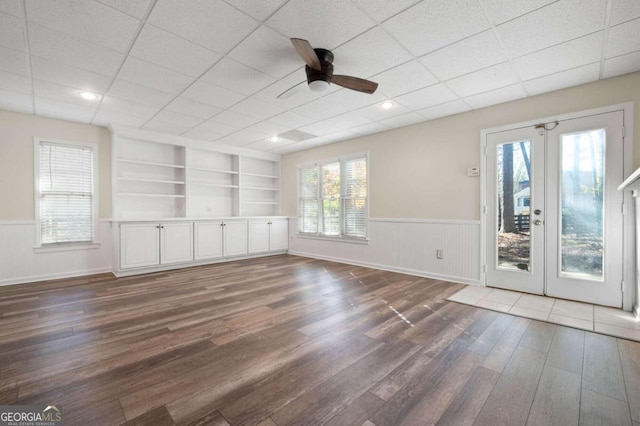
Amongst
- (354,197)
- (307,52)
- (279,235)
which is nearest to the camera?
(307,52)

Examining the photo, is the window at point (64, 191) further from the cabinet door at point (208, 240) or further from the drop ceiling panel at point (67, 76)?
the drop ceiling panel at point (67, 76)

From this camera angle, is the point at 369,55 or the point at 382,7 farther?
the point at 369,55

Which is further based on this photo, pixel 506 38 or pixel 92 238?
pixel 92 238

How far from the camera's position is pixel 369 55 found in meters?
2.67

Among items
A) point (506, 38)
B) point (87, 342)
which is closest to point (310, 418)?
point (87, 342)

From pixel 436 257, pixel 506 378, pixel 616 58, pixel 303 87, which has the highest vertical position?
pixel 616 58

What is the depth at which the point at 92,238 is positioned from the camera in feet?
16.2

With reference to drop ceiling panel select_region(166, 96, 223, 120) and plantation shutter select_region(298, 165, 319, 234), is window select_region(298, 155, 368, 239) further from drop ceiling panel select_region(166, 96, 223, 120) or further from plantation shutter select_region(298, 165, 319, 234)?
drop ceiling panel select_region(166, 96, 223, 120)

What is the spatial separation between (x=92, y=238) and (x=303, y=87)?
4.59m

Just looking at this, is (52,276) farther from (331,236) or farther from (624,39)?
(624,39)

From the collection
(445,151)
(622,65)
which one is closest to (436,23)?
(622,65)

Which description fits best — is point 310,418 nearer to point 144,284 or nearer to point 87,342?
point 87,342

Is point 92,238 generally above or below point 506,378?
above

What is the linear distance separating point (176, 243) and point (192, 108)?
8.33 feet
